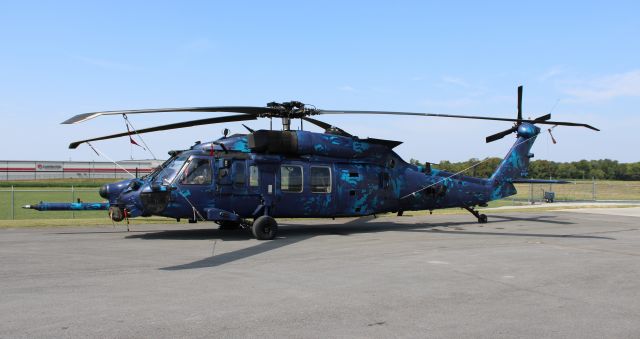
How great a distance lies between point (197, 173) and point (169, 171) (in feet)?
2.40

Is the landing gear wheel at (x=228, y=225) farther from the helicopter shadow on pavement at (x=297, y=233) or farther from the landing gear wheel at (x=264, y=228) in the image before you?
the landing gear wheel at (x=264, y=228)

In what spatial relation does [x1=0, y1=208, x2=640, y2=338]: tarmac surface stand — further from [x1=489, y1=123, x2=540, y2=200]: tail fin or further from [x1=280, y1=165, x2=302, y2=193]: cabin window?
[x1=489, y1=123, x2=540, y2=200]: tail fin

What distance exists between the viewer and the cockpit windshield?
13.3m

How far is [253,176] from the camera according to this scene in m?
14.1

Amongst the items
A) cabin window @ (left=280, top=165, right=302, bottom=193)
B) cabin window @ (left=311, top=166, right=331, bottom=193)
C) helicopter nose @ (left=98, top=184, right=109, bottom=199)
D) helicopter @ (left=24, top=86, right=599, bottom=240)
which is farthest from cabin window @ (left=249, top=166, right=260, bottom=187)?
helicopter nose @ (left=98, top=184, right=109, bottom=199)

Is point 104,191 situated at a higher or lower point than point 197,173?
lower

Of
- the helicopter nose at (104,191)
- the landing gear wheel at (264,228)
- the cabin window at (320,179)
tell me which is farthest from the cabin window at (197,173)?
the cabin window at (320,179)

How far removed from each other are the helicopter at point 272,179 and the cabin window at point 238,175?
1.1 inches

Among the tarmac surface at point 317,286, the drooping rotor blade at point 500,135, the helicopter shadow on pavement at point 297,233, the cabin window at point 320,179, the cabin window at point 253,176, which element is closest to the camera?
the tarmac surface at point 317,286

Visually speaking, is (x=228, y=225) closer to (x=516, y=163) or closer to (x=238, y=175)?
(x=238, y=175)

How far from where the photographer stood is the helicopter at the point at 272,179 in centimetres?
1314

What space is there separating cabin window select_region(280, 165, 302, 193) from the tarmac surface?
1.48 m

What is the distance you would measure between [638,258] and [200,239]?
1010 cm

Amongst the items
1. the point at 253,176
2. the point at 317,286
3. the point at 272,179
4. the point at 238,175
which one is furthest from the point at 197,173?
the point at 317,286
